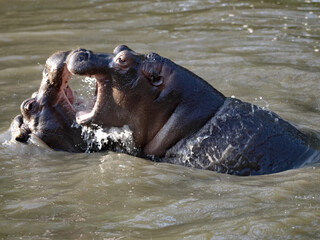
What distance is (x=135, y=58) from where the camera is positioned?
5480 millimetres

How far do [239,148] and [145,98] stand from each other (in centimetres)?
88

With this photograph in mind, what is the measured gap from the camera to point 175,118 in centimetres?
550

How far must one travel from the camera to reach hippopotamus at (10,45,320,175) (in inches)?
213

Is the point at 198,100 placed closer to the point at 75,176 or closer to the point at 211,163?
the point at 211,163

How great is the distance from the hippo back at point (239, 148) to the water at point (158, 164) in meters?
0.17

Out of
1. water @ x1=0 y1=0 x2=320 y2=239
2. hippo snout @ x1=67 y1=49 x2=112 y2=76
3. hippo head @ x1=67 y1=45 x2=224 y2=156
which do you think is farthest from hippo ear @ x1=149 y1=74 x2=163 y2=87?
water @ x1=0 y1=0 x2=320 y2=239

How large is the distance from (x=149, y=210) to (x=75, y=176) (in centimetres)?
105

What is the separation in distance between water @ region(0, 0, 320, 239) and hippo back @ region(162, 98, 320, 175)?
17cm

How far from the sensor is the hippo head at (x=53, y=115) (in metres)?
5.76

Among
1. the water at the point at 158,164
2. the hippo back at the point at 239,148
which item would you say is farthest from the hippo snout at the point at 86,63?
the hippo back at the point at 239,148

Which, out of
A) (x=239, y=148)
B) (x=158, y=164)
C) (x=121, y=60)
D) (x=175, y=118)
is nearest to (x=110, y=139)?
(x=158, y=164)

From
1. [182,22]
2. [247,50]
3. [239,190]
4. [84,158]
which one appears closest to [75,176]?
[84,158]

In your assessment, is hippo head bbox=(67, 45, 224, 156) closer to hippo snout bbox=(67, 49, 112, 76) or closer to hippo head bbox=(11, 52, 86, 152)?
hippo snout bbox=(67, 49, 112, 76)

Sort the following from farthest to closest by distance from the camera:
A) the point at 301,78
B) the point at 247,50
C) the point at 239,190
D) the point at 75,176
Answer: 1. the point at 247,50
2. the point at 301,78
3. the point at 75,176
4. the point at 239,190
